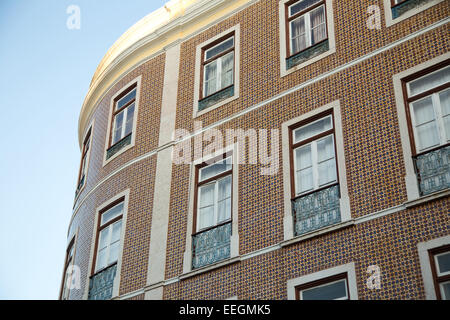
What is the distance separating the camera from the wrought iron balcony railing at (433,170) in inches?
498

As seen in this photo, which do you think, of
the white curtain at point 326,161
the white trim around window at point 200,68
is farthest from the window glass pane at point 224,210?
the white trim around window at point 200,68

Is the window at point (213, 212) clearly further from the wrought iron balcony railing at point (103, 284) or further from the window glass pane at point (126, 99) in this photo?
the window glass pane at point (126, 99)

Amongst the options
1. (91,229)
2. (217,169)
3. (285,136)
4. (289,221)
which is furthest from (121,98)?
(289,221)

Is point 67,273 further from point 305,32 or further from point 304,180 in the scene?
point 305,32

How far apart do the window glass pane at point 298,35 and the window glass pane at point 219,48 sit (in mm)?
1824

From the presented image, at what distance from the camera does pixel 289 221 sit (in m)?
14.2

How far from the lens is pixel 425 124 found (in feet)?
44.1

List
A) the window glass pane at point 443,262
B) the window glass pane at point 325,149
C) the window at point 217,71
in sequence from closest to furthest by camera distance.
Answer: the window glass pane at point 443,262
the window glass pane at point 325,149
the window at point 217,71

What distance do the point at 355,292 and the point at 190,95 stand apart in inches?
292

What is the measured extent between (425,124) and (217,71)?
616 centimetres

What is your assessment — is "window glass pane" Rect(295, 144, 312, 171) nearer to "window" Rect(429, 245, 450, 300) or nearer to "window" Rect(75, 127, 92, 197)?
"window" Rect(429, 245, 450, 300)

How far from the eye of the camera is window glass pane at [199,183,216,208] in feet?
52.9

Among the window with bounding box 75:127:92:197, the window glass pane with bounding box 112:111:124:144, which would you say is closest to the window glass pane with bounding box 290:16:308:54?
the window glass pane with bounding box 112:111:124:144

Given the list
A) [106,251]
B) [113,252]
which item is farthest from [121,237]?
[106,251]
